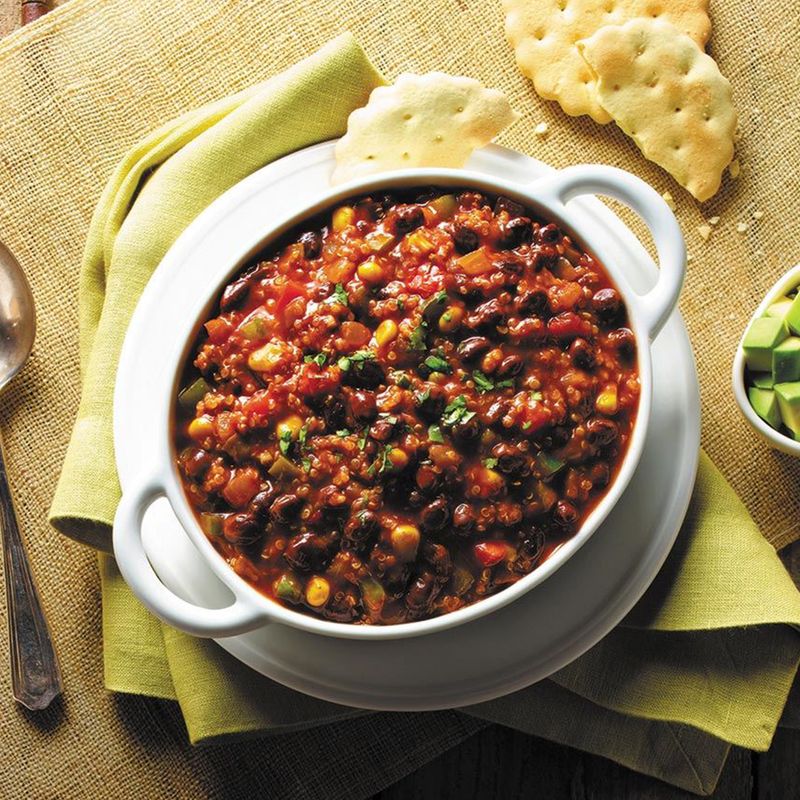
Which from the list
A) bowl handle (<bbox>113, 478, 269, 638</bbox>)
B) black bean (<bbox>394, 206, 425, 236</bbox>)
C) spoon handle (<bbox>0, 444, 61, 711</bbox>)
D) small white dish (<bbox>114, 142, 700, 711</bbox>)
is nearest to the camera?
bowl handle (<bbox>113, 478, 269, 638</bbox>)

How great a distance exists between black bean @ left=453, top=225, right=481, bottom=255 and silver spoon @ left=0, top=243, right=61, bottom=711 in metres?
1.52

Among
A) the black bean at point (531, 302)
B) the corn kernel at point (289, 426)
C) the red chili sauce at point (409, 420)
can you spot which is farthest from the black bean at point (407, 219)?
the corn kernel at point (289, 426)

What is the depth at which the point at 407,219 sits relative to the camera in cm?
252

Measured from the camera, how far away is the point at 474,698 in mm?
2736

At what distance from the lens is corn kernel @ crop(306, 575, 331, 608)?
94.6 inches

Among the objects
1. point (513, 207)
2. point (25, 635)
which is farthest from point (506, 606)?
point (25, 635)

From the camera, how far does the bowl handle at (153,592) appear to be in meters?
2.31

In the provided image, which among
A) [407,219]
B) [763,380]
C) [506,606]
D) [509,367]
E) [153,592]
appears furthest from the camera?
[763,380]

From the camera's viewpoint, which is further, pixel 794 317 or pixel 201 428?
pixel 794 317

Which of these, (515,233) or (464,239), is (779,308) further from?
(464,239)

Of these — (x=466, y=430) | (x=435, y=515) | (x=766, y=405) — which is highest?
(x=466, y=430)

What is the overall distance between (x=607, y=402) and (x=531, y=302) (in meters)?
0.31

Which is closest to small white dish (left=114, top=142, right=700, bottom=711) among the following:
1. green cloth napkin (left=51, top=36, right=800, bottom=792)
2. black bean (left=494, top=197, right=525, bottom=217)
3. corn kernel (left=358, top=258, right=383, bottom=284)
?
green cloth napkin (left=51, top=36, right=800, bottom=792)

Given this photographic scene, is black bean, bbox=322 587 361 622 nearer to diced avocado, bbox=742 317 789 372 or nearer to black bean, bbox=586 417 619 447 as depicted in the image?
black bean, bbox=586 417 619 447
